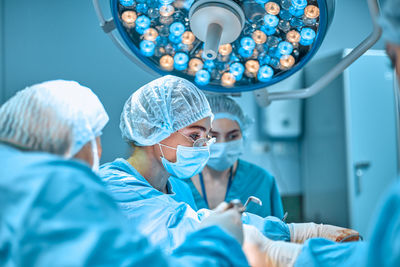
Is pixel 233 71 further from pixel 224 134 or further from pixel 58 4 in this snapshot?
pixel 58 4

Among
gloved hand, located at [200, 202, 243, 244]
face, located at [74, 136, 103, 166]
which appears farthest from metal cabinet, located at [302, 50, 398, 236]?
face, located at [74, 136, 103, 166]

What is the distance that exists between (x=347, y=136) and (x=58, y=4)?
218 centimetres

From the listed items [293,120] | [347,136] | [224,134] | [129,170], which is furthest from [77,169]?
[293,120]

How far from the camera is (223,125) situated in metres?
1.94

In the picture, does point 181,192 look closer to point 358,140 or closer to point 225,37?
point 225,37

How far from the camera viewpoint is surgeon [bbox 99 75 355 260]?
1.11m

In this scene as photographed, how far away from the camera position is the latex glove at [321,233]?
1.16m

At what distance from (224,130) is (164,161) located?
678mm

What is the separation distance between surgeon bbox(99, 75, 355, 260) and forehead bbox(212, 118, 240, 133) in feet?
1.70

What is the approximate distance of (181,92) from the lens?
50.8 inches

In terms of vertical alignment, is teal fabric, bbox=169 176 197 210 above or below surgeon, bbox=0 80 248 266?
below

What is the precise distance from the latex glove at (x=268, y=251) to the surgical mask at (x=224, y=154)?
905 mm

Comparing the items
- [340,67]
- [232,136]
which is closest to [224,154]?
[232,136]

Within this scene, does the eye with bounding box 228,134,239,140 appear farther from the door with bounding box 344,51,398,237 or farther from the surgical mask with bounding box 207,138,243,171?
the door with bounding box 344,51,398,237
